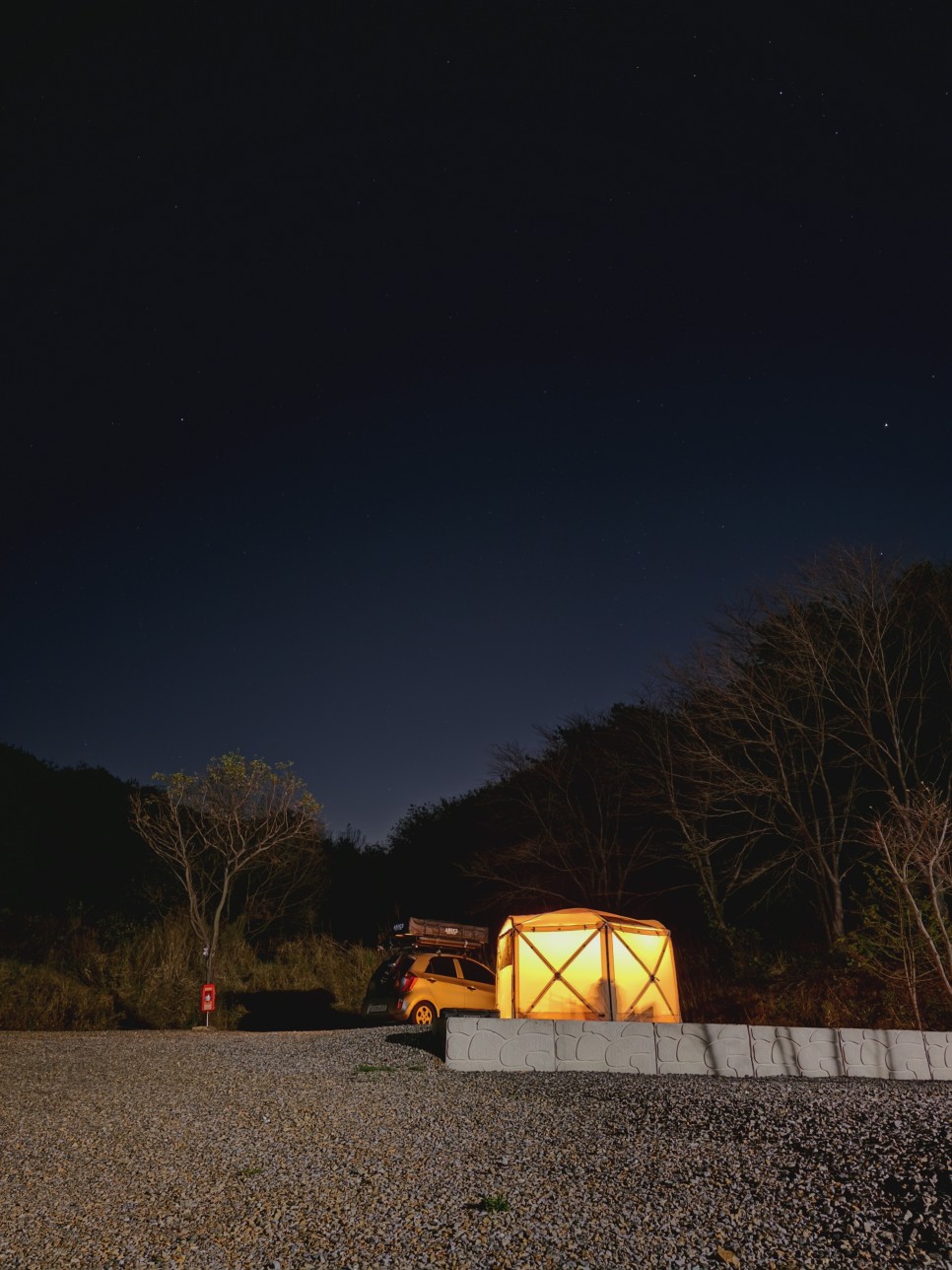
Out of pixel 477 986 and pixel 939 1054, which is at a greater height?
pixel 477 986

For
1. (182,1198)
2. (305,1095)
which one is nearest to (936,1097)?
(305,1095)

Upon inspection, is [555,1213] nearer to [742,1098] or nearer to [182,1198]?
[182,1198]

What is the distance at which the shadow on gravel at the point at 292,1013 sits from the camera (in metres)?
16.1

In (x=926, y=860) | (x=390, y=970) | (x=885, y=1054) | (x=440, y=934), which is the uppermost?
(x=926, y=860)

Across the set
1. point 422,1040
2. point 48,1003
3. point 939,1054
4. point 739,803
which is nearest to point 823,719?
point 739,803

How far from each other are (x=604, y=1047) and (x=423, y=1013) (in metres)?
5.53

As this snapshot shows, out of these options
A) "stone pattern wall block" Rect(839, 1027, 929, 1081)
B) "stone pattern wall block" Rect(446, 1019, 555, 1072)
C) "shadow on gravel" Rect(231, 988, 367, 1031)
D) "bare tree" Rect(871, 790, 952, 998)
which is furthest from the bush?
"bare tree" Rect(871, 790, 952, 998)

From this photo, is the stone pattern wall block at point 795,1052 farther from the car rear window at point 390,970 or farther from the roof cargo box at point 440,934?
the roof cargo box at point 440,934

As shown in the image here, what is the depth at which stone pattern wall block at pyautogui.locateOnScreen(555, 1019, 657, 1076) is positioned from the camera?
7.73 metres

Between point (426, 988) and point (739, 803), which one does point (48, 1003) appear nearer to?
point (426, 988)

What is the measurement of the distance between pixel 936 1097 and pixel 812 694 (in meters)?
9.88

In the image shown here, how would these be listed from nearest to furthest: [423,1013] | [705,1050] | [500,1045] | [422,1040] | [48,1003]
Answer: [705,1050]
[500,1045]
[422,1040]
[423,1013]
[48,1003]

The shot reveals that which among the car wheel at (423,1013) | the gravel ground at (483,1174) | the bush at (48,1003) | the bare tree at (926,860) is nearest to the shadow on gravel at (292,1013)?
the bush at (48,1003)

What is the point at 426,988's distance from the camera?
497 inches
